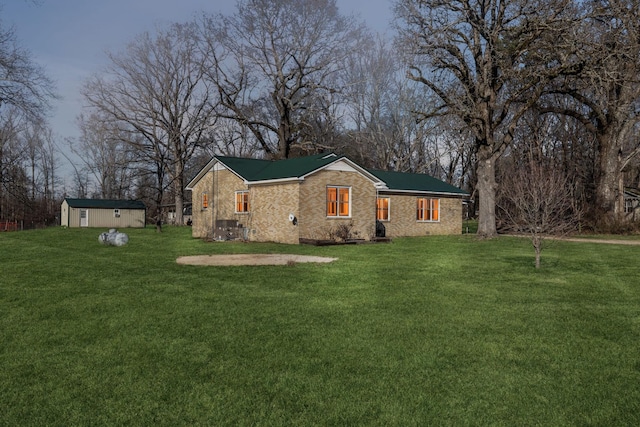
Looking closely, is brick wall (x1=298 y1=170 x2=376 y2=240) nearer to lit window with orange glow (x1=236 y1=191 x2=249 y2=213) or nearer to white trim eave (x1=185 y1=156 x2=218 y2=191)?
lit window with orange glow (x1=236 y1=191 x2=249 y2=213)

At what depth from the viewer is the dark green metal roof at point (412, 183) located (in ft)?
94.4

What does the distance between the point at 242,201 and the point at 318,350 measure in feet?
65.9

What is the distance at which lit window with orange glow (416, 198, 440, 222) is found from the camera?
2988cm

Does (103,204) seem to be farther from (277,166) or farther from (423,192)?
(423,192)

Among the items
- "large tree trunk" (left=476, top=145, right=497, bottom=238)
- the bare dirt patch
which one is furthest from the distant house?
"large tree trunk" (left=476, top=145, right=497, bottom=238)

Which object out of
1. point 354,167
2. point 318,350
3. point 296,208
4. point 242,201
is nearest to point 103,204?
point 242,201

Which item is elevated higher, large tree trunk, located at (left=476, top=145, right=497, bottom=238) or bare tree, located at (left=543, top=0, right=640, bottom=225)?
bare tree, located at (left=543, top=0, right=640, bottom=225)

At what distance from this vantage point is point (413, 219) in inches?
1155

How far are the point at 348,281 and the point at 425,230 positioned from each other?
65.6 feet

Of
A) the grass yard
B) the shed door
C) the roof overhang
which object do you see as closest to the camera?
the grass yard

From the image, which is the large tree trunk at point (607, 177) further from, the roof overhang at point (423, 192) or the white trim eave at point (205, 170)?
the white trim eave at point (205, 170)

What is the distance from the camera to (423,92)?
44062mm

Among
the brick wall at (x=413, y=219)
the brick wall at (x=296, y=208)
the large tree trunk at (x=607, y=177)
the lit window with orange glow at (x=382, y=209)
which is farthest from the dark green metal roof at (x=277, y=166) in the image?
the large tree trunk at (x=607, y=177)

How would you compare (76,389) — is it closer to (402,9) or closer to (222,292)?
(222,292)
